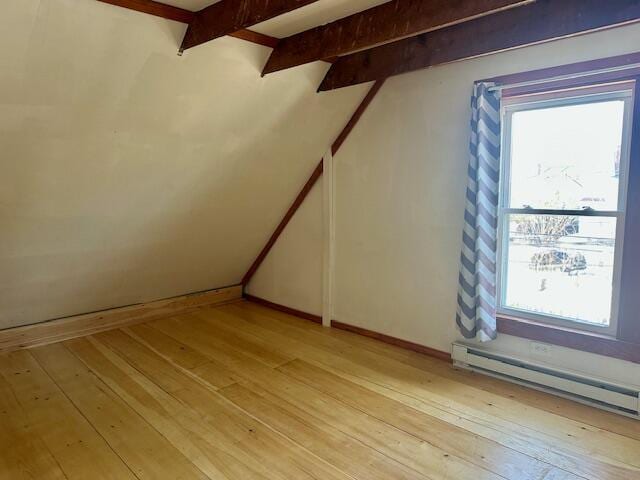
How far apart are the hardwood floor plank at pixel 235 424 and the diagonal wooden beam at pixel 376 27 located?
84.6 inches

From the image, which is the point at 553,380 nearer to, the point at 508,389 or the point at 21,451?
the point at 508,389

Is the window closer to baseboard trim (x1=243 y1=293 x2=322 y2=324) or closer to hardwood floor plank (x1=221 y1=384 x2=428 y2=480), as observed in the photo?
hardwood floor plank (x1=221 y1=384 x2=428 y2=480)

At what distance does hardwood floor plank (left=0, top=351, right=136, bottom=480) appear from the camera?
2055 millimetres

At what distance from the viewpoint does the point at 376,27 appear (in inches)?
91.8

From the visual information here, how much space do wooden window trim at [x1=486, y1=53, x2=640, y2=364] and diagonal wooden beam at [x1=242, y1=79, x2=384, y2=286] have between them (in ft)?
3.77

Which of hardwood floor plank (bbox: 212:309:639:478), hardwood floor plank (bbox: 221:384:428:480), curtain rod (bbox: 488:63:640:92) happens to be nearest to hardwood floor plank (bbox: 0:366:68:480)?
hardwood floor plank (bbox: 221:384:428:480)

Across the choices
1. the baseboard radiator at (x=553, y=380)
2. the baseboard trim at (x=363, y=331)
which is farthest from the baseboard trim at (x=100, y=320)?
the baseboard radiator at (x=553, y=380)

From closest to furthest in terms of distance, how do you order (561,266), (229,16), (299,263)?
(229,16)
(561,266)
(299,263)

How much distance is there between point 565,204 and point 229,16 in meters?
2.29

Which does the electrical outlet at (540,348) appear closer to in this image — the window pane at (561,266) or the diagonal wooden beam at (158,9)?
the window pane at (561,266)

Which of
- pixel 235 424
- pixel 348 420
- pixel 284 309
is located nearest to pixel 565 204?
pixel 348 420

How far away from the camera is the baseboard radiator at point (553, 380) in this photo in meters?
2.48

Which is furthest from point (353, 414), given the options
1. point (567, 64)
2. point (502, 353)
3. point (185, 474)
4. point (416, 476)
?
point (567, 64)

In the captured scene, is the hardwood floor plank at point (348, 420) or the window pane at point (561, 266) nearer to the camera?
the hardwood floor plank at point (348, 420)
